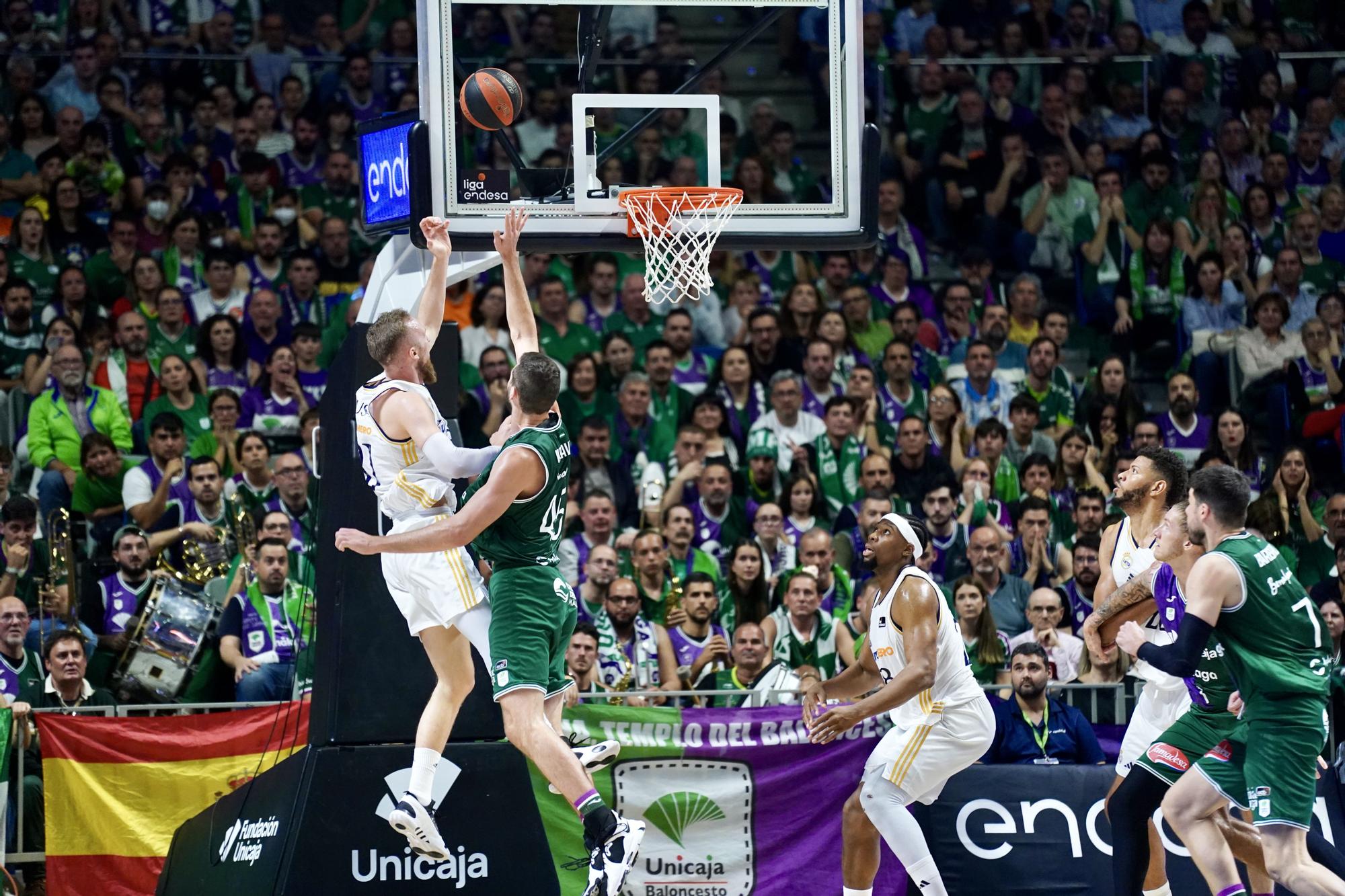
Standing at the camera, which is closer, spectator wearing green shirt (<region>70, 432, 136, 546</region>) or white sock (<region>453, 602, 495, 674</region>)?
white sock (<region>453, 602, 495, 674</region>)

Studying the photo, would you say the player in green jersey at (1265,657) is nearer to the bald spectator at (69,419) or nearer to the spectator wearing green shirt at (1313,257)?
the bald spectator at (69,419)

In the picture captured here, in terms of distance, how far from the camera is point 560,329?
16.2 m

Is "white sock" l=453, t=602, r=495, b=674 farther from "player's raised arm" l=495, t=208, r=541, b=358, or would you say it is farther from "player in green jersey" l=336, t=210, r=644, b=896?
"player's raised arm" l=495, t=208, r=541, b=358

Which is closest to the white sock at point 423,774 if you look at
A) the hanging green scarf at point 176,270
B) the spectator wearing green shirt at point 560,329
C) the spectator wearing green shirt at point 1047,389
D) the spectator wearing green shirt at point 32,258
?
→ the spectator wearing green shirt at point 560,329

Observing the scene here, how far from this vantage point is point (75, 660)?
11.9 m

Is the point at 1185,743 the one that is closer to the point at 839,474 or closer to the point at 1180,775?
the point at 1180,775

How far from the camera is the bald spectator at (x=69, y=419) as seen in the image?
1462cm

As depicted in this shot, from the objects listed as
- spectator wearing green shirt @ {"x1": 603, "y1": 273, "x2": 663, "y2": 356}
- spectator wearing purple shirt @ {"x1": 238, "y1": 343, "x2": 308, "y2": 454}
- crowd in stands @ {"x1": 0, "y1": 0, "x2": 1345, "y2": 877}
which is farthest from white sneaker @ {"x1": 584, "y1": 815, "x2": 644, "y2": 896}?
spectator wearing green shirt @ {"x1": 603, "y1": 273, "x2": 663, "y2": 356}

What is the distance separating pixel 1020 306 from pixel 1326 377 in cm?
276

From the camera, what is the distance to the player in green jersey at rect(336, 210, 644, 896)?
29.8ft

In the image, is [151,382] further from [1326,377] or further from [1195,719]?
[1326,377]

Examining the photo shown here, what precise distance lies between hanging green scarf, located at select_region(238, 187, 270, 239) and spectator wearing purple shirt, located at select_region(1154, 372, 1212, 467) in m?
8.27

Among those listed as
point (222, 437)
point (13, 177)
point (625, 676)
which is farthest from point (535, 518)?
point (13, 177)

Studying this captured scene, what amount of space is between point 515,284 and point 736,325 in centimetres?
703
